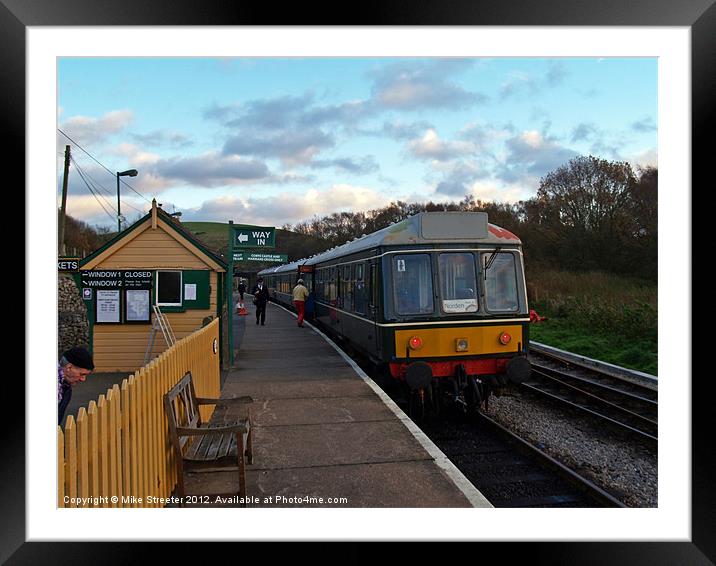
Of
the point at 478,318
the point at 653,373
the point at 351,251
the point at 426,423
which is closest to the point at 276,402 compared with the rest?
the point at 426,423

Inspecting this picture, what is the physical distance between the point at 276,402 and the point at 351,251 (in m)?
3.95

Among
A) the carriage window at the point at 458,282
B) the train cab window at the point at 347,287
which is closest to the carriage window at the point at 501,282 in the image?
the carriage window at the point at 458,282

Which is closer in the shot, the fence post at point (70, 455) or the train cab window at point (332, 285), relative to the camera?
the fence post at point (70, 455)

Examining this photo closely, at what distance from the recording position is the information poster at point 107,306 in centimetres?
1073

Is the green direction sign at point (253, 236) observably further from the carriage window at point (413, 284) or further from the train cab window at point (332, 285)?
the carriage window at point (413, 284)

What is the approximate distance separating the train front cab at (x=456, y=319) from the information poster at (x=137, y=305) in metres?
5.03

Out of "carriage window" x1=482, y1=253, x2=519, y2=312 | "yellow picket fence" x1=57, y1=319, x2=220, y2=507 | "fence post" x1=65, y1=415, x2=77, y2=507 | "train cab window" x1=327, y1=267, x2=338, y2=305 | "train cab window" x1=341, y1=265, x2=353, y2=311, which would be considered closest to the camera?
"fence post" x1=65, y1=415, x2=77, y2=507

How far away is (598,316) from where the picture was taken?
1561cm

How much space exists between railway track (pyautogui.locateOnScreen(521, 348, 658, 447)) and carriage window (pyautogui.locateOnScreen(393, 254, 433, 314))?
302 centimetres

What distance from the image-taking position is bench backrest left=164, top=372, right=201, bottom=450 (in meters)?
4.45

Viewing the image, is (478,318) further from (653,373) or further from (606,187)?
(606,187)

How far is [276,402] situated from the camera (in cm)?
801

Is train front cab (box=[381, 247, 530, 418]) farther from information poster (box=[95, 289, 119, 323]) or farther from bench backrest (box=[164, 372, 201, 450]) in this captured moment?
information poster (box=[95, 289, 119, 323])

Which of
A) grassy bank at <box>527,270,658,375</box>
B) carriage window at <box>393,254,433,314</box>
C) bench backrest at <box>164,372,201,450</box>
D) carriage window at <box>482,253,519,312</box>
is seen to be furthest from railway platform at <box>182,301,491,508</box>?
grassy bank at <box>527,270,658,375</box>
